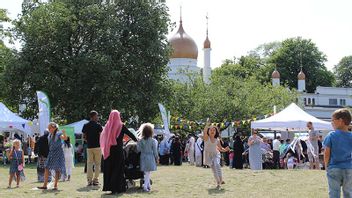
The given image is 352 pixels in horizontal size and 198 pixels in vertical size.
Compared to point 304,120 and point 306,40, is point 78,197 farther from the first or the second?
point 306,40

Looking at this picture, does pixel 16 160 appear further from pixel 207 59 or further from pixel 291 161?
pixel 207 59

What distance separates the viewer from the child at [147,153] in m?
11.9

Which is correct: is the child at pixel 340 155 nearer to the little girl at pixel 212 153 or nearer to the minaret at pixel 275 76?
the little girl at pixel 212 153

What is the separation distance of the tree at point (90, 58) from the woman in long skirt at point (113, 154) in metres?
21.3

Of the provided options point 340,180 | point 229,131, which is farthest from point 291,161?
point 229,131

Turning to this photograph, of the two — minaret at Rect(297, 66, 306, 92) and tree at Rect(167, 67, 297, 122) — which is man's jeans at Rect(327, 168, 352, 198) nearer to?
tree at Rect(167, 67, 297, 122)

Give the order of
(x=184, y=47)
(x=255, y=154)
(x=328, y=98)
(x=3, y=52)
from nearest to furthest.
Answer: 1. (x=255, y=154)
2. (x=3, y=52)
3. (x=184, y=47)
4. (x=328, y=98)

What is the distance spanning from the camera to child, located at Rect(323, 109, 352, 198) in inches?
281

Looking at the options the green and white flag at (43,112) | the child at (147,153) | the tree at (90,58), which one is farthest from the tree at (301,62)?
the child at (147,153)

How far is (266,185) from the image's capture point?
13.0 m

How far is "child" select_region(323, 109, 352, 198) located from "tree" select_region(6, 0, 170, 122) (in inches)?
1026

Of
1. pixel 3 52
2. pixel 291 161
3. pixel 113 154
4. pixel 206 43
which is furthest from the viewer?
pixel 206 43

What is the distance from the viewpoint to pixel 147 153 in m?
12.0

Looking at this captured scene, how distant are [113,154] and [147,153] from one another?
3.04 ft
